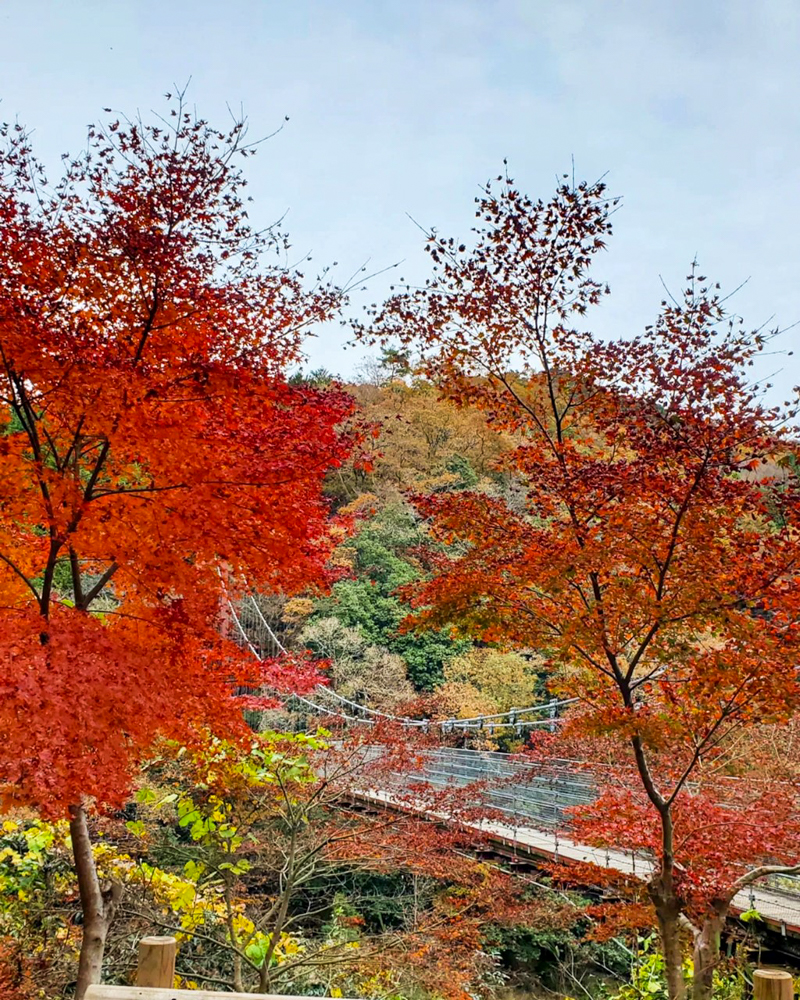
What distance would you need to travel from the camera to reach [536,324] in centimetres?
400

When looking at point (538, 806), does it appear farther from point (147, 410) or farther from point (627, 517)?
point (147, 410)

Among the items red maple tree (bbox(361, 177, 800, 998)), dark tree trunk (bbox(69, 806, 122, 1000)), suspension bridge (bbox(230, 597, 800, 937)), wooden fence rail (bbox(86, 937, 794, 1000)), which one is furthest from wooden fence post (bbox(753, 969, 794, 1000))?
suspension bridge (bbox(230, 597, 800, 937))

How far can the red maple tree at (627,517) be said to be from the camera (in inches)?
128

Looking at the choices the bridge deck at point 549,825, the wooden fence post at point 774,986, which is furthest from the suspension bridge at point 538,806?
the wooden fence post at point 774,986

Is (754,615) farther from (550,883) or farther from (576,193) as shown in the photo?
(550,883)

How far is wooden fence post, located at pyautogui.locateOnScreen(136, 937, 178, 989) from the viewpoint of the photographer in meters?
1.95

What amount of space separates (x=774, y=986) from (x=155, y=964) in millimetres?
1787

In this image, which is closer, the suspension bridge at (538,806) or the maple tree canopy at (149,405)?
the maple tree canopy at (149,405)

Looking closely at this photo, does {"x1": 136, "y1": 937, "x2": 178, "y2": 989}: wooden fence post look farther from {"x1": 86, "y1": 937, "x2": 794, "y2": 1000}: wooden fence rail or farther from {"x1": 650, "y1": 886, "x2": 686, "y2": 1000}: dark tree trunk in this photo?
{"x1": 650, "y1": 886, "x2": 686, "y2": 1000}: dark tree trunk

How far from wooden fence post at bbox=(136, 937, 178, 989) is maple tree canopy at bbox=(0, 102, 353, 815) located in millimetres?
1013

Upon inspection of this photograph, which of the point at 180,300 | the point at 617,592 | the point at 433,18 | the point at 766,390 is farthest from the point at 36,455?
the point at 433,18

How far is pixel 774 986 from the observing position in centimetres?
201

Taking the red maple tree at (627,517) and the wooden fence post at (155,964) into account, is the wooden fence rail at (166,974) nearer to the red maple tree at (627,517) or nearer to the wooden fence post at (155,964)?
the wooden fence post at (155,964)

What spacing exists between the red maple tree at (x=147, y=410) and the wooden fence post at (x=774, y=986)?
245 cm
